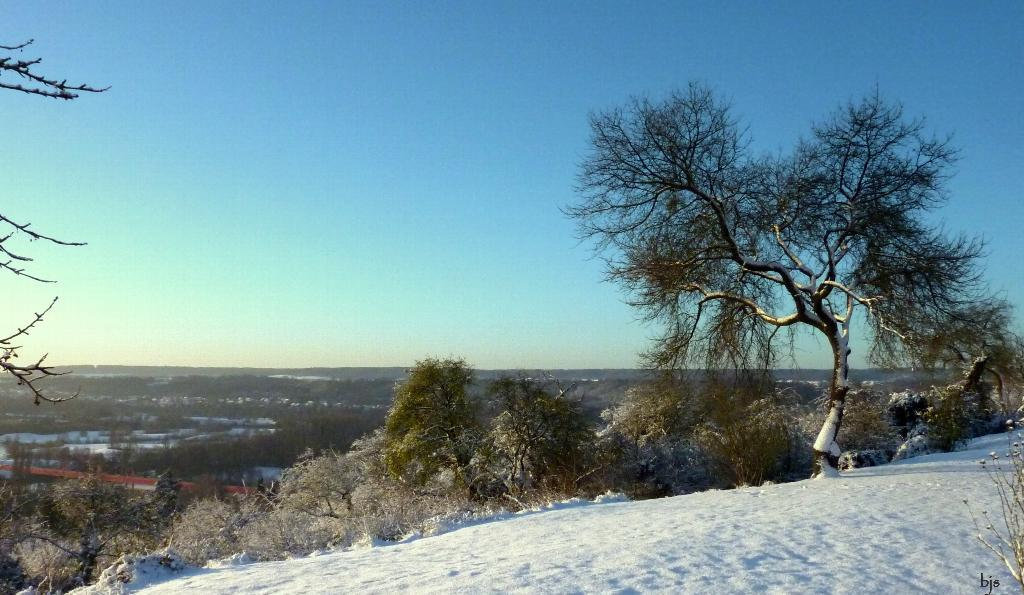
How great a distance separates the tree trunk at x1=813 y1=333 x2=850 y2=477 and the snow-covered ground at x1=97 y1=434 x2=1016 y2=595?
6.99 feet

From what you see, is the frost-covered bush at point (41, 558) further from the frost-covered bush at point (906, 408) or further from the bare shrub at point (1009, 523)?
the frost-covered bush at point (906, 408)

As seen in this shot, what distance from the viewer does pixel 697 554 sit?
18.3 feet

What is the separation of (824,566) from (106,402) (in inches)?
5518

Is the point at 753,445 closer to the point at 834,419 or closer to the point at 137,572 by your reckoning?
the point at 834,419

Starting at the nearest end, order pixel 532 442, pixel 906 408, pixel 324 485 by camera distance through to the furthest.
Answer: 1. pixel 532 442
2. pixel 906 408
3. pixel 324 485

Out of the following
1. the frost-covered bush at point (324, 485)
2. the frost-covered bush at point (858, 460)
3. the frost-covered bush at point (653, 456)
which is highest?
the frost-covered bush at point (858, 460)

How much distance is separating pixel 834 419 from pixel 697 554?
276 inches

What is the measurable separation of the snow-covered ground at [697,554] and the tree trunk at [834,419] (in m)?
2.13

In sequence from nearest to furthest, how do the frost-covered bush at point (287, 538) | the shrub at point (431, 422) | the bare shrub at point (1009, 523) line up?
the bare shrub at point (1009, 523), the frost-covered bush at point (287, 538), the shrub at point (431, 422)

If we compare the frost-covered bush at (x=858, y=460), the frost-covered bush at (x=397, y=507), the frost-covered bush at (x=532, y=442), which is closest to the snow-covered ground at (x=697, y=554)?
the frost-covered bush at (x=397, y=507)

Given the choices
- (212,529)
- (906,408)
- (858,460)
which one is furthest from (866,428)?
(212,529)

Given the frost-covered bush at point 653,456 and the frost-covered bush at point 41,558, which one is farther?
the frost-covered bush at point 653,456

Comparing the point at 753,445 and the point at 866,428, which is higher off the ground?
the point at 753,445

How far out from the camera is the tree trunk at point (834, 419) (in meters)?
11.0
